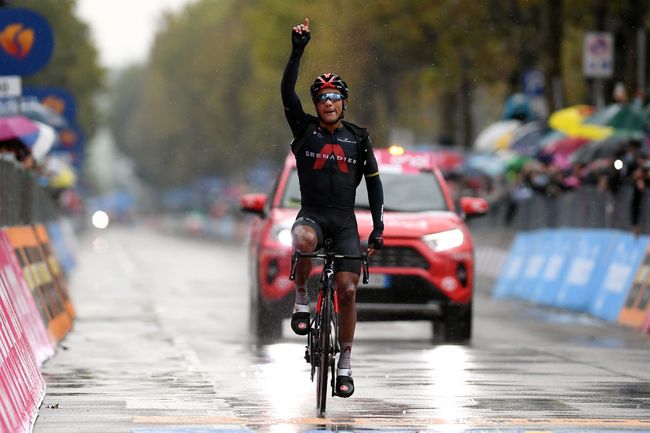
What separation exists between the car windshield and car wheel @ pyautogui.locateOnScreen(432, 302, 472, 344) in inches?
41.7

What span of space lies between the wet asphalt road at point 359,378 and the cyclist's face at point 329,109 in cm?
178

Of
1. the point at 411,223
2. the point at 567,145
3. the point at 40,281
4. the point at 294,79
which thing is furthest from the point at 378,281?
the point at 567,145

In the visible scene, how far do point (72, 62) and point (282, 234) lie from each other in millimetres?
59748

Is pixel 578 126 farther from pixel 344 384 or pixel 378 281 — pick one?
pixel 344 384

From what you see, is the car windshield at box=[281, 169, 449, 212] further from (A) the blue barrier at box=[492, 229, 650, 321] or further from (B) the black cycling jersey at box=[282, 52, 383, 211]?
(B) the black cycling jersey at box=[282, 52, 383, 211]

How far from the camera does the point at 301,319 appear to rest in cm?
1141

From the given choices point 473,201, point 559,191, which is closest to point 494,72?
point 559,191

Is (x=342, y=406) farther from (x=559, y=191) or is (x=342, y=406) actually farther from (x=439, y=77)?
(x=439, y=77)

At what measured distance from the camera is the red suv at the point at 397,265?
17141 millimetres

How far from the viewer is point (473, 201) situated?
18297 mm

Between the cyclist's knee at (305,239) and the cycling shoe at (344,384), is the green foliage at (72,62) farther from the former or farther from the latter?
the cycling shoe at (344,384)

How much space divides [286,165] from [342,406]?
6.99 m

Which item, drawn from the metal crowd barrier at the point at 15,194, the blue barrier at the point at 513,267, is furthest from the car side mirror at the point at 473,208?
the blue barrier at the point at 513,267

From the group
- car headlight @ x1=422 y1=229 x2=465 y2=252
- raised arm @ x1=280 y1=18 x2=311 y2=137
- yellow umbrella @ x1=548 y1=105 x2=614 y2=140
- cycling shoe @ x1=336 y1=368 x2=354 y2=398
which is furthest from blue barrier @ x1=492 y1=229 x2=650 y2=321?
cycling shoe @ x1=336 y1=368 x2=354 y2=398
